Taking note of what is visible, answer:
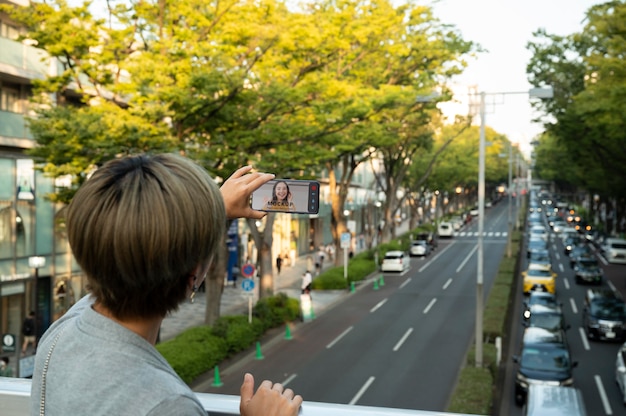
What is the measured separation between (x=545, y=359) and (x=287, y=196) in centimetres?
1640

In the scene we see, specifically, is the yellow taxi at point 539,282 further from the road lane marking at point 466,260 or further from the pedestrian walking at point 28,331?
the pedestrian walking at point 28,331

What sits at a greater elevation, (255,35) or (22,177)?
(255,35)

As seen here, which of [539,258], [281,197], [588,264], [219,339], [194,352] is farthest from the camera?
[539,258]

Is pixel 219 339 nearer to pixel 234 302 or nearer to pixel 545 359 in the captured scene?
pixel 545 359

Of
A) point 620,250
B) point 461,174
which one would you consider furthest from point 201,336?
point 461,174

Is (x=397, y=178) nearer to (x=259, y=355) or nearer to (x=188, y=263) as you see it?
(x=259, y=355)

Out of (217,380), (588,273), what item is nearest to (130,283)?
(217,380)

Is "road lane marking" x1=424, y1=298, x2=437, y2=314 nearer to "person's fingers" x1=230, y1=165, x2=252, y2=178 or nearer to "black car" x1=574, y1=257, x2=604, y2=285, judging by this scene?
"black car" x1=574, y1=257, x2=604, y2=285

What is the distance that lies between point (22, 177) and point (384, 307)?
15.7 meters

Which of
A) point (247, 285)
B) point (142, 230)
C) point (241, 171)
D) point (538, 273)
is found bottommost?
point (538, 273)

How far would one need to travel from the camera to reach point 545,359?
17.0 metres

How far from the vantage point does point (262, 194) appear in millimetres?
2244

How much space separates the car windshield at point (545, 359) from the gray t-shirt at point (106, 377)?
16.7 meters

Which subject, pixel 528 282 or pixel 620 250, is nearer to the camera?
pixel 528 282
